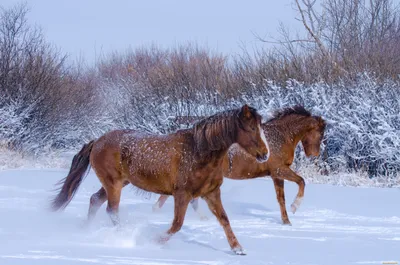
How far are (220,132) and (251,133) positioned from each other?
0.99 feet

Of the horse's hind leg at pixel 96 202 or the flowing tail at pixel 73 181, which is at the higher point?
the flowing tail at pixel 73 181

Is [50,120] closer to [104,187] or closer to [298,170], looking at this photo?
[298,170]

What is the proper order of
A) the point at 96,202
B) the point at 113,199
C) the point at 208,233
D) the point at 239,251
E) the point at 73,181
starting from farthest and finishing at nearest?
the point at 73,181
the point at 96,202
the point at 208,233
the point at 113,199
the point at 239,251

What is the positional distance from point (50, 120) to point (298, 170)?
9233 millimetres

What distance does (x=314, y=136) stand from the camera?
28.4 ft

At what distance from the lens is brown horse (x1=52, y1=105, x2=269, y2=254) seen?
5953 millimetres

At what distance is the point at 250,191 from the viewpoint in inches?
448

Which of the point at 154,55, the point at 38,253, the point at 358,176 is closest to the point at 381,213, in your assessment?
the point at 358,176

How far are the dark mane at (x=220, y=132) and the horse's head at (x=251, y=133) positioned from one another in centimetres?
3

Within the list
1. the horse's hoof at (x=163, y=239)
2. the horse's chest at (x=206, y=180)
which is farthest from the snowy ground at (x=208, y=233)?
the horse's chest at (x=206, y=180)

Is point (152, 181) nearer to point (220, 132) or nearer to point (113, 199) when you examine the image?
point (113, 199)

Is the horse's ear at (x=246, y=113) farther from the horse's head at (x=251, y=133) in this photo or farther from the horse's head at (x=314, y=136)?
the horse's head at (x=314, y=136)

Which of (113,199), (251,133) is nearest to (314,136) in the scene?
(251,133)

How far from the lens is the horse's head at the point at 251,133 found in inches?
233
